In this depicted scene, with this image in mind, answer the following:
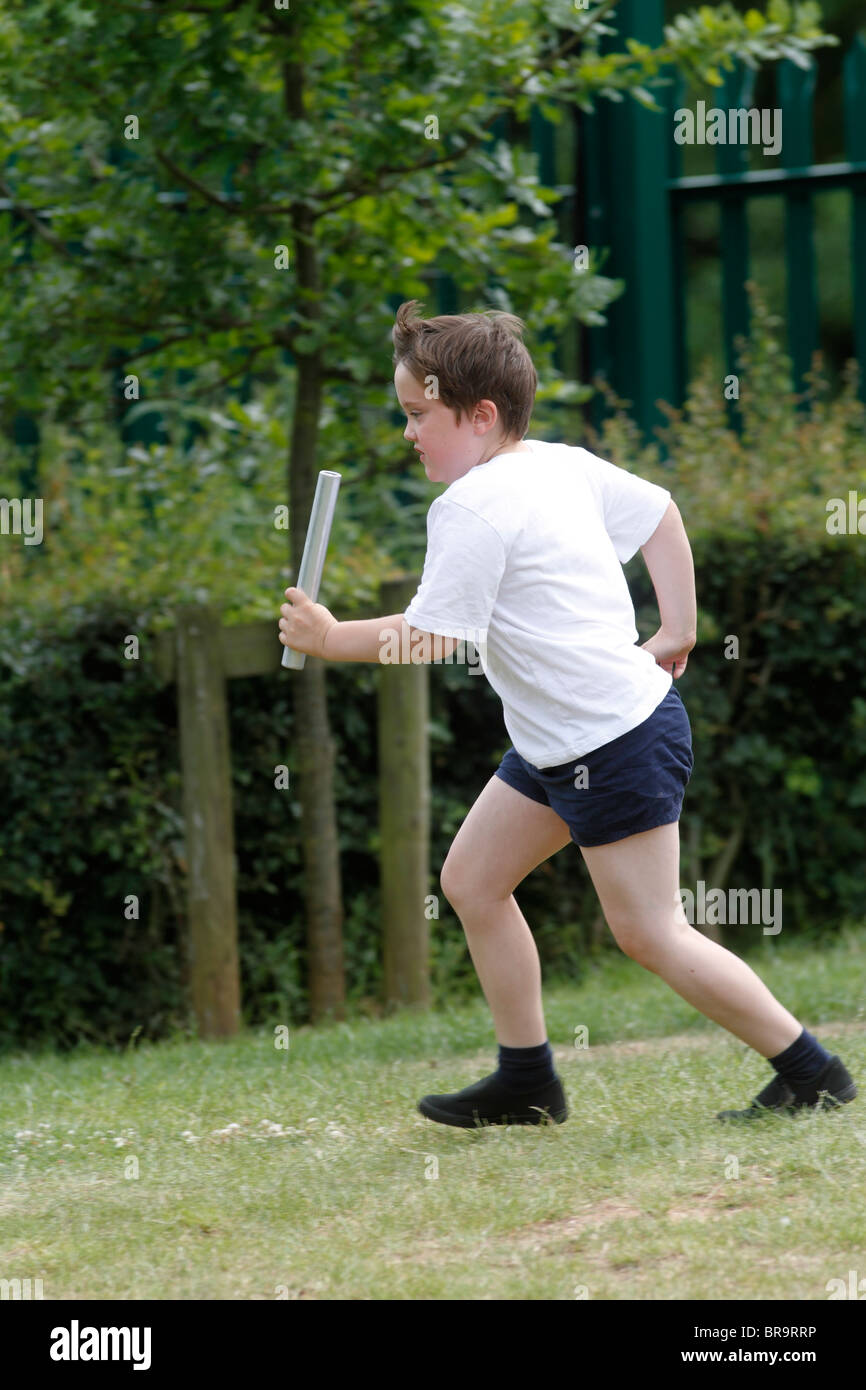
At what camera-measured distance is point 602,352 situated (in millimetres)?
9047

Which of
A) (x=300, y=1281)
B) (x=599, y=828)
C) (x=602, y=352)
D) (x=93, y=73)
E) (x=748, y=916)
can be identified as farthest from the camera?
(x=602, y=352)

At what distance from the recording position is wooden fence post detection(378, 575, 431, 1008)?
585cm

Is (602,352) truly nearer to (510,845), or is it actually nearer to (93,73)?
(93,73)

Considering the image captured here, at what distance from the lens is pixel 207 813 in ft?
18.4

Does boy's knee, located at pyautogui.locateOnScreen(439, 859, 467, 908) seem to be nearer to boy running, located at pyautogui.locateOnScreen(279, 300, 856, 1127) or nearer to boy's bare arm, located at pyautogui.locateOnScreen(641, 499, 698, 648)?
boy running, located at pyautogui.locateOnScreen(279, 300, 856, 1127)

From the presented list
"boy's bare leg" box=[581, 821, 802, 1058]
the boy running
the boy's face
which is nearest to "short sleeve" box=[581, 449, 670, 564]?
the boy running

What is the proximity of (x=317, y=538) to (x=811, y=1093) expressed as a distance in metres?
1.62

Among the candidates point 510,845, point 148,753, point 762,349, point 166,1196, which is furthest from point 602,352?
point 166,1196

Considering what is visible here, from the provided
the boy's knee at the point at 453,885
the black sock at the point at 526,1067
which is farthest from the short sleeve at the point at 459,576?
the black sock at the point at 526,1067

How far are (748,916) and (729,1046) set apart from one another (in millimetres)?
2380

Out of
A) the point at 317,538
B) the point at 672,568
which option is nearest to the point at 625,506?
the point at 672,568

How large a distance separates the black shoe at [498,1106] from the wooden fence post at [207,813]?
2.12 meters

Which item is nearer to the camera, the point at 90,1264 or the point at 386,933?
the point at 90,1264

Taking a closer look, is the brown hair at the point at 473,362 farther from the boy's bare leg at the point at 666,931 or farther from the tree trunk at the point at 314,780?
the tree trunk at the point at 314,780
